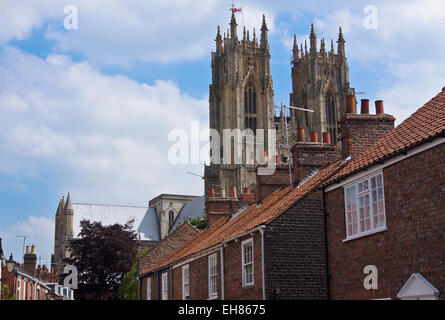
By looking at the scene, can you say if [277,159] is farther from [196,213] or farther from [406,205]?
[196,213]

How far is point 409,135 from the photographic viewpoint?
14281 millimetres

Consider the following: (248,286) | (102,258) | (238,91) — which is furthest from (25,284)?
(238,91)

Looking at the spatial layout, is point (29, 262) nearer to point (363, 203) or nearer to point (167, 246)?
point (167, 246)

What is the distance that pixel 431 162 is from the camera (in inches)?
484

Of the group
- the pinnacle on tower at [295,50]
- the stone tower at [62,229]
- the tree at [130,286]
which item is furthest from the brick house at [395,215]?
the stone tower at [62,229]

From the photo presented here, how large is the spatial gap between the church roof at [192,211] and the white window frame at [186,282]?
80.9m

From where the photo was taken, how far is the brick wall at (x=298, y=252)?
52.5ft

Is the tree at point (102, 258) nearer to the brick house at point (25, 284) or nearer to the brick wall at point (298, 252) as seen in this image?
the brick house at point (25, 284)

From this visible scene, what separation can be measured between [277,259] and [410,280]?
14.3 feet

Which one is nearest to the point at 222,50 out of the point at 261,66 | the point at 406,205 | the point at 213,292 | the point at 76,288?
the point at 261,66

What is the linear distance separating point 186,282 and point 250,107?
73776mm

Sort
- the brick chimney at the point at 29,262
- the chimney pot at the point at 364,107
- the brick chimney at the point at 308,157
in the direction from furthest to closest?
1. the brick chimney at the point at 29,262
2. the brick chimney at the point at 308,157
3. the chimney pot at the point at 364,107

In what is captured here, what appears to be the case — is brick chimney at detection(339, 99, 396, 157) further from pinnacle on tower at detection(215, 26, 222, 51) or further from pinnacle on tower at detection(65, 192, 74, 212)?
pinnacle on tower at detection(65, 192, 74, 212)

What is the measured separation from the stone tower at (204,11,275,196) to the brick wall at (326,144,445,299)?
2818 inches
